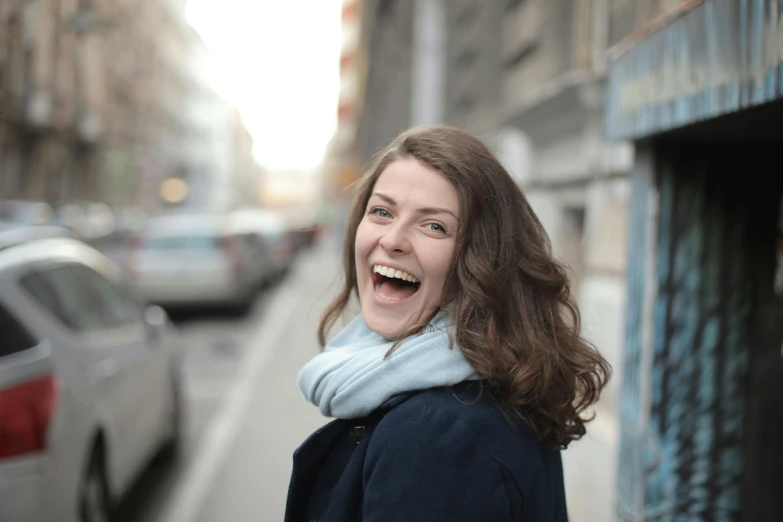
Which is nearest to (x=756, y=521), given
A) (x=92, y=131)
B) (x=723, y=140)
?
(x=723, y=140)

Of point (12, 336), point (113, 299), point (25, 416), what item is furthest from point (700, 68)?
point (113, 299)

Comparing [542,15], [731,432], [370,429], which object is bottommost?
[731,432]

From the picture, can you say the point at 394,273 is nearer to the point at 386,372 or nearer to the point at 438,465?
the point at 386,372

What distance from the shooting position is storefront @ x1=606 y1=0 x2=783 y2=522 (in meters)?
2.89

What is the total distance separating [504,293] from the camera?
5.54 feet

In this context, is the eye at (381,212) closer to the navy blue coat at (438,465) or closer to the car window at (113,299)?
the navy blue coat at (438,465)

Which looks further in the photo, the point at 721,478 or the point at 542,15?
the point at 542,15

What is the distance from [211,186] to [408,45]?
72.6m

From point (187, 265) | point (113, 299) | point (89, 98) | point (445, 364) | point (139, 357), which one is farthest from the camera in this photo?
point (89, 98)

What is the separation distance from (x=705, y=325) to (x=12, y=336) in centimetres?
302

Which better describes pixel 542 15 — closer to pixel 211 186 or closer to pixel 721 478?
pixel 721 478

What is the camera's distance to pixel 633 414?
9.93 feet

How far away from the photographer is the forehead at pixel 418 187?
1.70 metres

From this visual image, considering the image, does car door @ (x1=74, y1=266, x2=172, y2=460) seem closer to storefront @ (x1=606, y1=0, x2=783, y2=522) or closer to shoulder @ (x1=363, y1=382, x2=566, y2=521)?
storefront @ (x1=606, y1=0, x2=783, y2=522)
